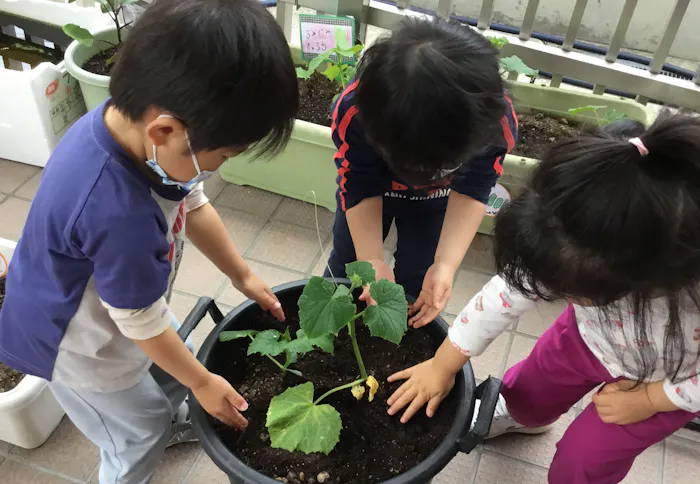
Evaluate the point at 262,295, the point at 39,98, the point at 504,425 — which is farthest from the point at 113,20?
the point at 504,425

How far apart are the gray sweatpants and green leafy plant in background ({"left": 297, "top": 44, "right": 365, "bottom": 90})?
847 millimetres

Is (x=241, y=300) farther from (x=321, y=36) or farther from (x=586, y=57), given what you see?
(x=586, y=57)

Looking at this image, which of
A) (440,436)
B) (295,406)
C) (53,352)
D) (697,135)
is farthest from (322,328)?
(697,135)

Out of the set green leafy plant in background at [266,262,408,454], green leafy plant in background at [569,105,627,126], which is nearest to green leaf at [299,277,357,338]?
green leafy plant in background at [266,262,408,454]

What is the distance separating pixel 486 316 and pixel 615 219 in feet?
1.12

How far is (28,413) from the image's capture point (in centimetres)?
113

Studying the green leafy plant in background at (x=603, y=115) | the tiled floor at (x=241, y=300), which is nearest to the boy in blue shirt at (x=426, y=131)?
the tiled floor at (x=241, y=300)

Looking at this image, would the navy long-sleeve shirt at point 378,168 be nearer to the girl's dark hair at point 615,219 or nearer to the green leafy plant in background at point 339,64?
the girl's dark hair at point 615,219

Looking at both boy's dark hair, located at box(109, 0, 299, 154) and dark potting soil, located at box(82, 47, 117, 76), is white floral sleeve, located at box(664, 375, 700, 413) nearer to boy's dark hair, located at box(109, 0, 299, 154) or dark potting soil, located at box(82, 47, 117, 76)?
boy's dark hair, located at box(109, 0, 299, 154)

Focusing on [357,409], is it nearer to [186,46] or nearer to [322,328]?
[322,328]

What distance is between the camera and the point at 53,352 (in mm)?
828

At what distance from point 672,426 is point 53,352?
0.94 meters

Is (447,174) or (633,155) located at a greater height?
(633,155)

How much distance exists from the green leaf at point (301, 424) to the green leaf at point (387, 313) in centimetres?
14
